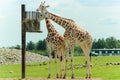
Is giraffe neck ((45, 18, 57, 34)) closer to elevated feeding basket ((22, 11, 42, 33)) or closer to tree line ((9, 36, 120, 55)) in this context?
elevated feeding basket ((22, 11, 42, 33))

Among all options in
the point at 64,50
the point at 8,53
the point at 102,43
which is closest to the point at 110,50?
the point at 102,43

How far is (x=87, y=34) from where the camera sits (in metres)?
19.2

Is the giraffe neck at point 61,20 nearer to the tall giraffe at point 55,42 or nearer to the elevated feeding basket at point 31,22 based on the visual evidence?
the tall giraffe at point 55,42

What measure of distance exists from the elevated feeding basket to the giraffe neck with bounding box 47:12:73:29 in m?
0.64

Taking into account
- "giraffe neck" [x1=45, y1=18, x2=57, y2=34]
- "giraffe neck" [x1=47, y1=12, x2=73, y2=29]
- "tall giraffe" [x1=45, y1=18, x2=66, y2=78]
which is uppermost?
"giraffe neck" [x1=47, y1=12, x2=73, y2=29]

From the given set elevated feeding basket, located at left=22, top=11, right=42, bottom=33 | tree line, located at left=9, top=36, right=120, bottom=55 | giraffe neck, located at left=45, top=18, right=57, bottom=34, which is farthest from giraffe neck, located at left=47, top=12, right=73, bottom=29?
tree line, located at left=9, top=36, right=120, bottom=55

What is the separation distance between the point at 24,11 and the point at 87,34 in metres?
3.03

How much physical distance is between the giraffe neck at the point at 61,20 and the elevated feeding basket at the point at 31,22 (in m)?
0.64

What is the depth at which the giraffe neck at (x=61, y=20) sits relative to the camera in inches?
765

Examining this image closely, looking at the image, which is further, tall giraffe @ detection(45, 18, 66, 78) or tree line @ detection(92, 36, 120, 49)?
tree line @ detection(92, 36, 120, 49)

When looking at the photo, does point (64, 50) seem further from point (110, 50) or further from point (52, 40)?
point (110, 50)

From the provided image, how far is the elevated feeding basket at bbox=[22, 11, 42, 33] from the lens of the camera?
19875mm

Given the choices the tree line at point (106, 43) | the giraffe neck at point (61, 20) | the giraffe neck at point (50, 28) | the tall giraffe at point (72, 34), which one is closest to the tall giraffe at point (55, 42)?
the giraffe neck at point (50, 28)

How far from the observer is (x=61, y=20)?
1967cm
